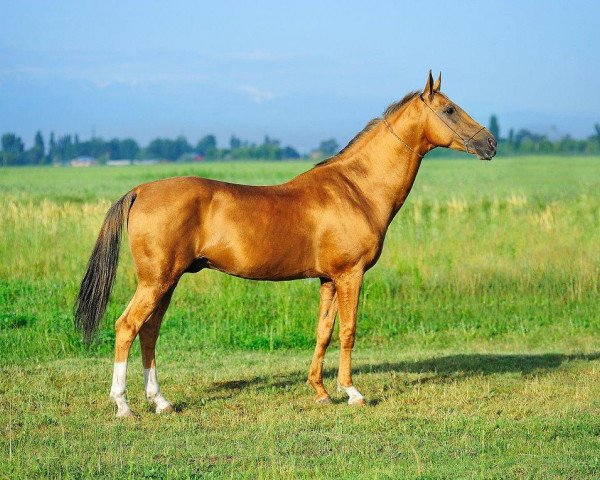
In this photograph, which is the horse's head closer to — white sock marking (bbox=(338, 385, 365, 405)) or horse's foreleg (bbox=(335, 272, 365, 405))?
horse's foreleg (bbox=(335, 272, 365, 405))

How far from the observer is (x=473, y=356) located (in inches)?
403

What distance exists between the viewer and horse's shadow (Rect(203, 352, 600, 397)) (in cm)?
877

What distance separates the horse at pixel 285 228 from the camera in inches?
288

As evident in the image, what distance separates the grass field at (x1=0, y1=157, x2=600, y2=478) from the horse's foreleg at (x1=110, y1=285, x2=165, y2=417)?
0.18 m

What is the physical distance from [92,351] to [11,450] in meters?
4.29

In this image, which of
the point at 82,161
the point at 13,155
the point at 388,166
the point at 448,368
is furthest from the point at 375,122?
the point at 82,161

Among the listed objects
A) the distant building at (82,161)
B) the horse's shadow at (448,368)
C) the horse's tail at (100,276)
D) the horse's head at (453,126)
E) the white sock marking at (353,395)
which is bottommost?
the distant building at (82,161)

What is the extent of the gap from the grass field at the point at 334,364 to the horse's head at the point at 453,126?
6.92 ft

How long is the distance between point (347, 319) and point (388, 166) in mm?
1344

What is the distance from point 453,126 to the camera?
7898 mm

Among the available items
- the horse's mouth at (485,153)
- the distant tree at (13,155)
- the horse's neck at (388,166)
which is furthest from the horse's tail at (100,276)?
the distant tree at (13,155)


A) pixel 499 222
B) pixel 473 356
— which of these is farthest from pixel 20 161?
pixel 473 356

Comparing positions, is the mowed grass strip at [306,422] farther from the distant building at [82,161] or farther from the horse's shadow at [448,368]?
the distant building at [82,161]

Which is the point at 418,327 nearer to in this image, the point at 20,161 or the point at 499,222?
the point at 499,222
